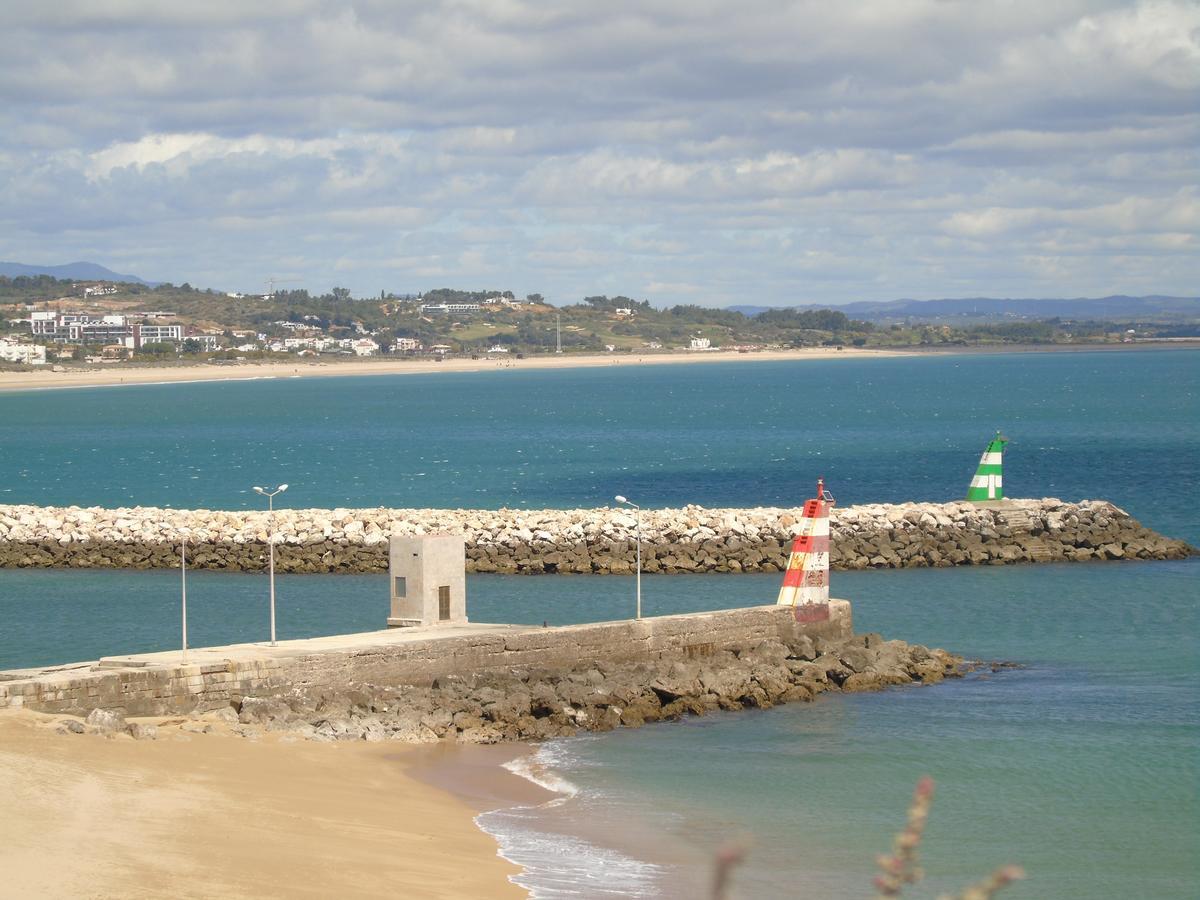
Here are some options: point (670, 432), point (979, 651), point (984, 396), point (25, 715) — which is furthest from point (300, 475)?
point (984, 396)

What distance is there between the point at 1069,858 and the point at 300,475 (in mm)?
51792

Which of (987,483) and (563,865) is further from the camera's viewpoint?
(987,483)

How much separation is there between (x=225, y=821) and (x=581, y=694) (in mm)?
7254

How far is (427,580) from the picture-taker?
24828mm

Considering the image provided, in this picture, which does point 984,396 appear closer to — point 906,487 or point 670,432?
point 670,432

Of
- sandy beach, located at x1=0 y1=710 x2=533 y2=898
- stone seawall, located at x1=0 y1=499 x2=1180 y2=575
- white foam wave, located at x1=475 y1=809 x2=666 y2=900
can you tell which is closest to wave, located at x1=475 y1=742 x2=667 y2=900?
white foam wave, located at x1=475 y1=809 x2=666 y2=900

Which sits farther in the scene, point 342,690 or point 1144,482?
point 1144,482

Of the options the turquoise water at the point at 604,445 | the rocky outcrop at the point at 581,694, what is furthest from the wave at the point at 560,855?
the turquoise water at the point at 604,445

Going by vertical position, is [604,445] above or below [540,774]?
below

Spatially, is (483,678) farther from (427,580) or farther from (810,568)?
(810,568)

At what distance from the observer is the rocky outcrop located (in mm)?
21141

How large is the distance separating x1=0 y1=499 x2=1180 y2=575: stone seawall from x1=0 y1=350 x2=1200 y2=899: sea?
103 cm

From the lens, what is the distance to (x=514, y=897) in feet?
50.2

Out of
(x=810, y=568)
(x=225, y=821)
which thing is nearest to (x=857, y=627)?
(x=810, y=568)
